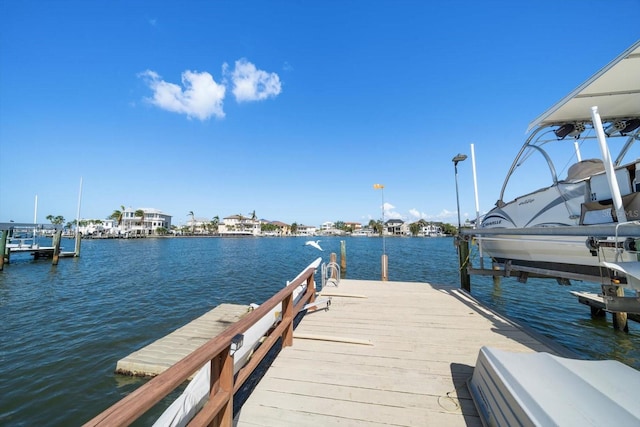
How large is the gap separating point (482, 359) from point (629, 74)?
5736 mm

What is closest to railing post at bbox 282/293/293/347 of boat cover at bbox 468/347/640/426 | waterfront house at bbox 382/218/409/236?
boat cover at bbox 468/347/640/426

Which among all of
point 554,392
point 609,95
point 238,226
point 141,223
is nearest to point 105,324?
point 554,392

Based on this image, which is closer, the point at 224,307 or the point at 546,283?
the point at 224,307

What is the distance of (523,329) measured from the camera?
4508mm

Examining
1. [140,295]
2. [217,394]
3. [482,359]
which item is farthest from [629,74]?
[140,295]

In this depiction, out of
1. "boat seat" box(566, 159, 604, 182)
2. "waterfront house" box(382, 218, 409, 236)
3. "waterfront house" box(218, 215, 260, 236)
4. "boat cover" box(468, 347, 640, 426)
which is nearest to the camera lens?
"boat cover" box(468, 347, 640, 426)

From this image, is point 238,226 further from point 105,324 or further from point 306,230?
point 105,324

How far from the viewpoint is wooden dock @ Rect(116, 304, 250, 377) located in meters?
5.50

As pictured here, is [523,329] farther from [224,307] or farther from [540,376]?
[224,307]

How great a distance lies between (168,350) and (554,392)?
6987mm

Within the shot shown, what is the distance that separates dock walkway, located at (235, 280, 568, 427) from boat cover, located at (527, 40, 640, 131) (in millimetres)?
4625

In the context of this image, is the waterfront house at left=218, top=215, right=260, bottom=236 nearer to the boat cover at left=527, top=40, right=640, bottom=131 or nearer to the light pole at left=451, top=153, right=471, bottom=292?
the light pole at left=451, top=153, right=471, bottom=292

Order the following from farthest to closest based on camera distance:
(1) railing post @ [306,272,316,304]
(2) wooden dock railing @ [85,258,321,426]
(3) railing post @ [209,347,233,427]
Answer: (1) railing post @ [306,272,316,304] < (3) railing post @ [209,347,233,427] < (2) wooden dock railing @ [85,258,321,426]

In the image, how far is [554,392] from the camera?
1846 millimetres
